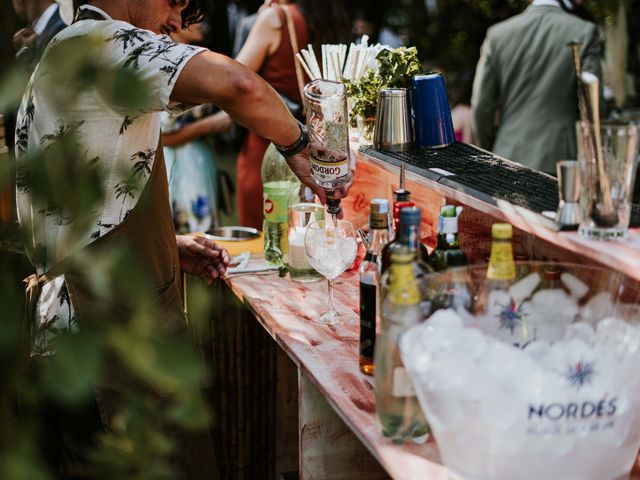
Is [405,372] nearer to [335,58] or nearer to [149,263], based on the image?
[149,263]

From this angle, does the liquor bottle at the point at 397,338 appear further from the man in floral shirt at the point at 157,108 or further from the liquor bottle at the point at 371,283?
the man in floral shirt at the point at 157,108

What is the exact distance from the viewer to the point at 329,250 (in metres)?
2.18

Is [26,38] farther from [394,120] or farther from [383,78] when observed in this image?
[394,120]

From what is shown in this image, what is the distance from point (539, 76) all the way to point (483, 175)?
2.25 m

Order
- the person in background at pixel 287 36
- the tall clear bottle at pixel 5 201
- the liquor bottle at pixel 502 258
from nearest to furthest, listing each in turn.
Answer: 1. the tall clear bottle at pixel 5 201
2. the liquor bottle at pixel 502 258
3. the person in background at pixel 287 36

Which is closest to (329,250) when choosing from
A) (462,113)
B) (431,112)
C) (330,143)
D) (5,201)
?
(330,143)

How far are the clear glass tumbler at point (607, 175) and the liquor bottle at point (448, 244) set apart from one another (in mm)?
251

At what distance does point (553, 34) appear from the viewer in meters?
4.06

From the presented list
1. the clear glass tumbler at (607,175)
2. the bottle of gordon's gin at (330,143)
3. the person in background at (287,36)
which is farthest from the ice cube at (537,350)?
the person in background at (287,36)

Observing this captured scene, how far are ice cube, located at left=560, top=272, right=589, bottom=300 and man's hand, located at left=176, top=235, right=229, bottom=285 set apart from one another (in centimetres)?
138

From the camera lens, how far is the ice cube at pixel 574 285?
1381 mm

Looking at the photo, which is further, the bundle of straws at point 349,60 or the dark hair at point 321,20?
the dark hair at point 321,20

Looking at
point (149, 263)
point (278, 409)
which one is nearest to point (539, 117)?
point (278, 409)

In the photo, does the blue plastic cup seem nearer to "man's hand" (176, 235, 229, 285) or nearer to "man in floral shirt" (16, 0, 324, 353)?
"man in floral shirt" (16, 0, 324, 353)
